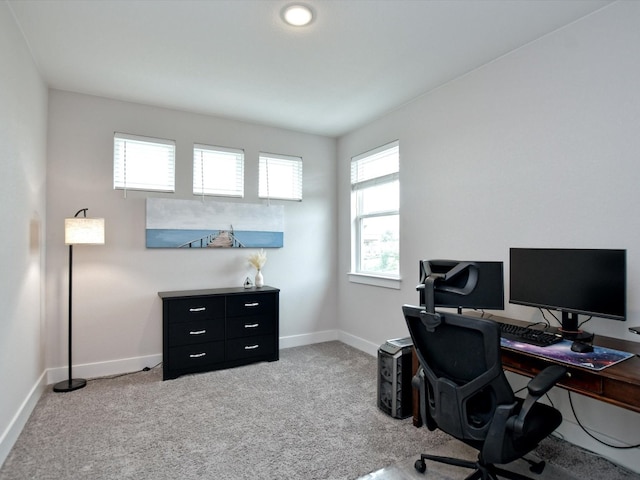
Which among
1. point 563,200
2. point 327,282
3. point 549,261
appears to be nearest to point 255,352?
point 327,282

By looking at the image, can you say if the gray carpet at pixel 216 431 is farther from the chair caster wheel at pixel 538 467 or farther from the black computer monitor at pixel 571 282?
the black computer monitor at pixel 571 282

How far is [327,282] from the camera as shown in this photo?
4.69 meters

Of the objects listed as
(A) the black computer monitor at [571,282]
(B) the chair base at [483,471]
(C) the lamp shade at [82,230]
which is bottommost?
(B) the chair base at [483,471]

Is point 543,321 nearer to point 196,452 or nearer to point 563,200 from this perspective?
point 563,200

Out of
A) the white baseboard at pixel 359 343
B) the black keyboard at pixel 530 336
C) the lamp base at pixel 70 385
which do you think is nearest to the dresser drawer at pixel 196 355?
the lamp base at pixel 70 385

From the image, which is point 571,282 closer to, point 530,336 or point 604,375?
point 530,336

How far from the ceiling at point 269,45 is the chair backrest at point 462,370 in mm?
1861

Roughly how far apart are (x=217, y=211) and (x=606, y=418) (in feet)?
12.1

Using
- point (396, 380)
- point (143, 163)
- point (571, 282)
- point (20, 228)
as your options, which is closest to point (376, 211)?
point (396, 380)

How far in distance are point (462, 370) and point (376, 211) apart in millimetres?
2660

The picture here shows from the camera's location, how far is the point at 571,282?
2072 millimetres

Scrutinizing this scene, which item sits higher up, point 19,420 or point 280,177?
point 280,177

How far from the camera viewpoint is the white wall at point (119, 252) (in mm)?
3293

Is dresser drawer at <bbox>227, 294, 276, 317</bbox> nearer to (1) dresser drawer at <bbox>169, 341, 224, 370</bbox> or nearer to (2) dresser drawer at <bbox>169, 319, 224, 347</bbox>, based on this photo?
(2) dresser drawer at <bbox>169, 319, 224, 347</bbox>
